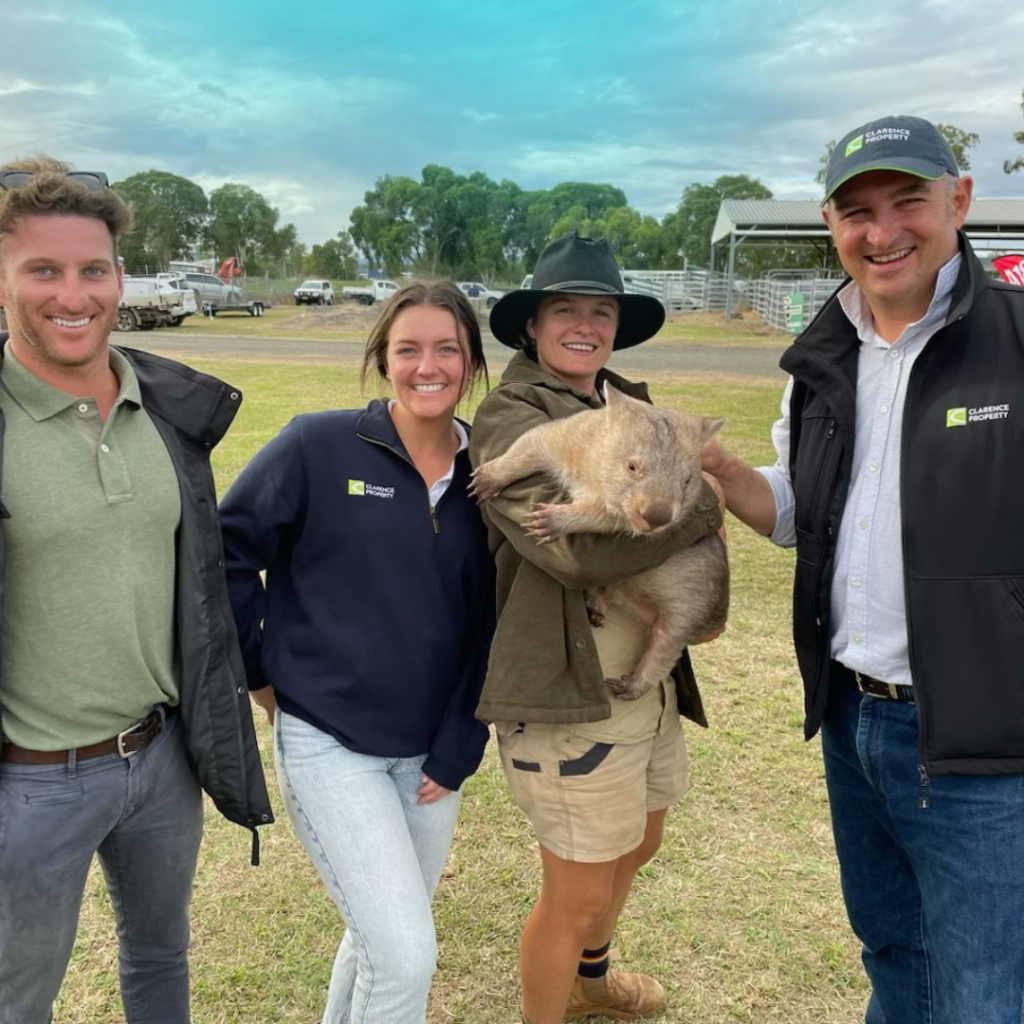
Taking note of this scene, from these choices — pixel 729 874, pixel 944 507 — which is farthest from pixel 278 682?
pixel 729 874

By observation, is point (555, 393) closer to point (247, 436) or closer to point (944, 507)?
point (944, 507)

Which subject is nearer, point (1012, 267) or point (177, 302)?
point (1012, 267)

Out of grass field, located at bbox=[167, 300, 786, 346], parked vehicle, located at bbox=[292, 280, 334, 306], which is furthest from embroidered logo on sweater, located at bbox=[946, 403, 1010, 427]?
parked vehicle, located at bbox=[292, 280, 334, 306]

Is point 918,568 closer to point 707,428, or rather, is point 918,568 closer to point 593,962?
point 707,428

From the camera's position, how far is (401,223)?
96.1 m

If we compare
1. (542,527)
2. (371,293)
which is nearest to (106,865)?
(542,527)

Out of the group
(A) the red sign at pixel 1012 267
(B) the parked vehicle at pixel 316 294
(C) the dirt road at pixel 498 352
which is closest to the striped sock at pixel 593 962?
(A) the red sign at pixel 1012 267

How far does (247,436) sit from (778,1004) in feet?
40.3

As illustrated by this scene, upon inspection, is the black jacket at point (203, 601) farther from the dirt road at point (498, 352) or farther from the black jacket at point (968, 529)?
the dirt road at point (498, 352)

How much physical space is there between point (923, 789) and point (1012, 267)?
12521mm

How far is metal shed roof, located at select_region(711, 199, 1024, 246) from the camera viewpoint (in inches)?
1886

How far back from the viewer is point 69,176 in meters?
2.61

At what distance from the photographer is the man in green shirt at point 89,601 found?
2520 millimetres

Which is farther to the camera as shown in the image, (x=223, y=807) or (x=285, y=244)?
(x=285, y=244)
